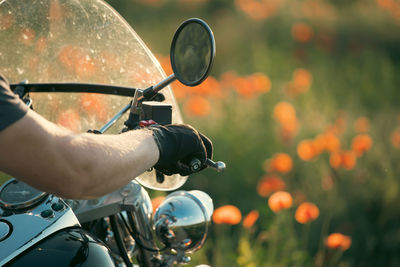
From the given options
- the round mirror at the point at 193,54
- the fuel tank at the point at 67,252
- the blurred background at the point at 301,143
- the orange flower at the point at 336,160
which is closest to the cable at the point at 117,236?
the fuel tank at the point at 67,252

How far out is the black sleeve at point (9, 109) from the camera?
3.11 feet

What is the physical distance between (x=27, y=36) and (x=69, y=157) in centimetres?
76

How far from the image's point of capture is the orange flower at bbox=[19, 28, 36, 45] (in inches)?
61.9

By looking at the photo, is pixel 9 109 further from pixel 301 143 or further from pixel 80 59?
pixel 301 143

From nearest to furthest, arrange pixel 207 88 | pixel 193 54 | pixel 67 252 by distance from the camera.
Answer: pixel 67 252
pixel 193 54
pixel 207 88

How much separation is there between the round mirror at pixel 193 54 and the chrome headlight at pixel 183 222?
15.8 inches

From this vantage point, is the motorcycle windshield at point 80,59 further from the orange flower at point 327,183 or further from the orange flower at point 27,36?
the orange flower at point 327,183

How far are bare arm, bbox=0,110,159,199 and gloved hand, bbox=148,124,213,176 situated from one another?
41mm

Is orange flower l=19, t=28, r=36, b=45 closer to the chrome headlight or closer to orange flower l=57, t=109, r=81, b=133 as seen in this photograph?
orange flower l=57, t=109, r=81, b=133

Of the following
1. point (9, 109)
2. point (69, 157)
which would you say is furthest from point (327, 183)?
point (9, 109)

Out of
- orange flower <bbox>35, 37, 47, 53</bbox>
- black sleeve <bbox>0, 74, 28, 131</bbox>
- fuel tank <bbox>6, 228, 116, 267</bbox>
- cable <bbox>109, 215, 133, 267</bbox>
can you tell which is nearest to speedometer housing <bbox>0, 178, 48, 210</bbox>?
fuel tank <bbox>6, 228, 116, 267</bbox>

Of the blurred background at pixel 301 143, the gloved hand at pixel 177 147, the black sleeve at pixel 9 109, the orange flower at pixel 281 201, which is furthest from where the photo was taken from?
the blurred background at pixel 301 143

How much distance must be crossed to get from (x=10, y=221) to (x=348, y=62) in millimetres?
5703

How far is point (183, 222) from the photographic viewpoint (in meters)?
1.45
